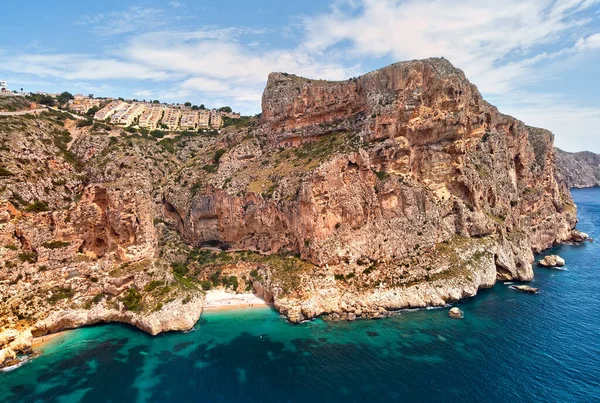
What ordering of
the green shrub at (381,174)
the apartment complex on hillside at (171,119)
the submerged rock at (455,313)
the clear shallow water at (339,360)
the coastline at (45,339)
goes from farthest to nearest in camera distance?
the apartment complex on hillside at (171,119), the green shrub at (381,174), the submerged rock at (455,313), the coastline at (45,339), the clear shallow water at (339,360)

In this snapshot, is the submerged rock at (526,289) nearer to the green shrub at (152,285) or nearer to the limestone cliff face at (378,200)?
the limestone cliff face at (378,200)

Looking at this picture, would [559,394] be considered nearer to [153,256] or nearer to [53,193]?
[153,256]

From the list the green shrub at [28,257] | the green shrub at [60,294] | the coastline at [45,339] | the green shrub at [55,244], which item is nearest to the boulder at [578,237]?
the green shrub at [60,294]

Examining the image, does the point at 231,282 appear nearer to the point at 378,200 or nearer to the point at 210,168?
the point at 378,200

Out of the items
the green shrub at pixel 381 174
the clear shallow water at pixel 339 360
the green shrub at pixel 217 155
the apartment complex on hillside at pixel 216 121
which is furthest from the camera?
the apartment complex on hillside at pixel 216 121

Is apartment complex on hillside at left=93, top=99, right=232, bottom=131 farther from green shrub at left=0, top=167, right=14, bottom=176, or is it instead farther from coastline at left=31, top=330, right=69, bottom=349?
coastline at left=31, top=330, right=69, bottom=349

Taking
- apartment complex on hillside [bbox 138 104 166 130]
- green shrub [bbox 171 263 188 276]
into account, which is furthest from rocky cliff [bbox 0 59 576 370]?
apartment complex on hillside [bbox 138 104 166 130]
